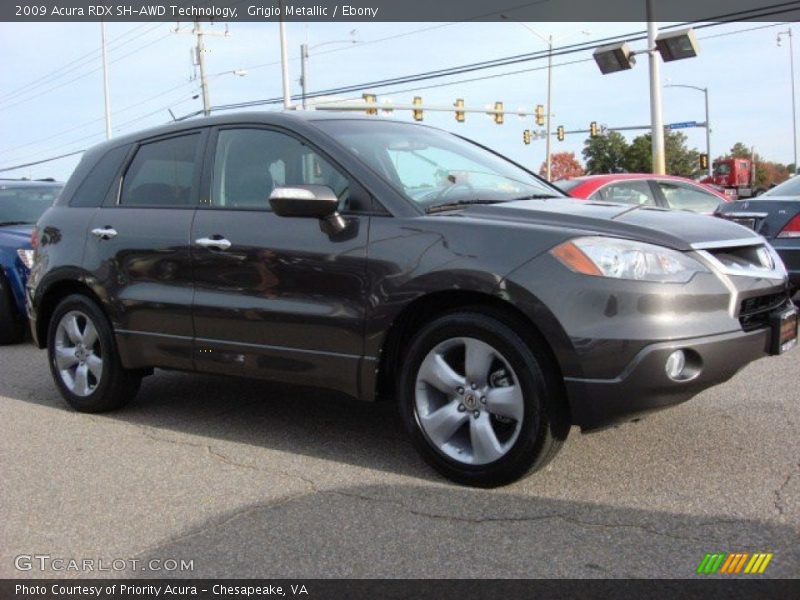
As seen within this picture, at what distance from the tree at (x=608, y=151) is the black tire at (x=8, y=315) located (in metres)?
67.5

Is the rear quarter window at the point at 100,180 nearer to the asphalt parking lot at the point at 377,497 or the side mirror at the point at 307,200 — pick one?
the asphalt parking lot at the point at 377,497

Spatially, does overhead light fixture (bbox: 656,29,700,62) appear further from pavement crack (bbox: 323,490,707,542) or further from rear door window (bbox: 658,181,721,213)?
pavement crack (bbox: 323,490,707,542)

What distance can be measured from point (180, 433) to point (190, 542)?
1.70 m

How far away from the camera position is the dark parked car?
7.26 meters

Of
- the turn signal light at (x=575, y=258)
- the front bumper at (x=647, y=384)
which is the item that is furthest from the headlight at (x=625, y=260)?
the front bumper at (x=647, y=384)

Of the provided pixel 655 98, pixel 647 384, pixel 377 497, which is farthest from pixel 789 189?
pixel 655 98

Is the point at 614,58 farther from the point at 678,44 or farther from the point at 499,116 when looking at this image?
the point at 499,116

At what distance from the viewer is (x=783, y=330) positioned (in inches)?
152

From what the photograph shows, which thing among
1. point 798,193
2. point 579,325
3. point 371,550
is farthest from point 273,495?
point 798,193

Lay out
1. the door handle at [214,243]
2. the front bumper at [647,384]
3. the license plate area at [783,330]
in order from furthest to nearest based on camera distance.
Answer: the door handle at [214,243], the license plate area at [783,330], the front bumper at [647,384]

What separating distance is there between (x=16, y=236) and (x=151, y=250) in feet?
14.6

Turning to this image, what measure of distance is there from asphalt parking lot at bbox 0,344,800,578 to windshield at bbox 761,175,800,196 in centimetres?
313

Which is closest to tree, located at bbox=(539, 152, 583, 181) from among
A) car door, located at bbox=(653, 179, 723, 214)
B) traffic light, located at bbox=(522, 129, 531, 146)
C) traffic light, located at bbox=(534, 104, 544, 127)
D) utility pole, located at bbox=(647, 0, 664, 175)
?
traffic light, located at bbox=(522, 129, 531, 146)

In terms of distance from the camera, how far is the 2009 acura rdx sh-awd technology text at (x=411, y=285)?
3488mm
